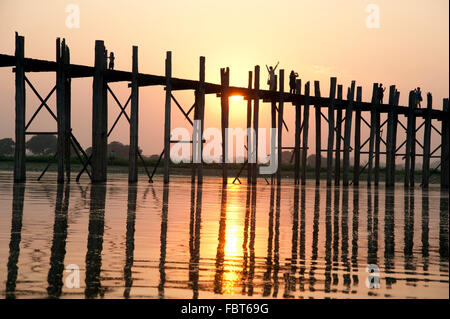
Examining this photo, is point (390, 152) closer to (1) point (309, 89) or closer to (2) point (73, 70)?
(1) point (309, 89)

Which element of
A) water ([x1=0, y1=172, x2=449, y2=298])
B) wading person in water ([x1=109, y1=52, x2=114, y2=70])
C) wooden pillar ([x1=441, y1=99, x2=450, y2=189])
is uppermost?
wading person in water ([x1=109, y1=52, x2=114, y2=70])

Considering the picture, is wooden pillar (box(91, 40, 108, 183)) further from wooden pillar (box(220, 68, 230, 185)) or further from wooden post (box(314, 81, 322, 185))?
wooden post (box(314, 81, 322, 185))

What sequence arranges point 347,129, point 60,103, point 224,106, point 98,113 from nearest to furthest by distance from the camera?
point 60,103 < point 98,113 < point 224,106 < point 347,129

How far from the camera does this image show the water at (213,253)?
19.8 ft

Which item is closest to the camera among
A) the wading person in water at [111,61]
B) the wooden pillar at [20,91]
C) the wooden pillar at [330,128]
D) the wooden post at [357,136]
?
the wooden pillar at [20,91]

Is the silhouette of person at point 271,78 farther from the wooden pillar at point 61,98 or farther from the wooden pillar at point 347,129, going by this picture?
the wooden pillar at point 61,98

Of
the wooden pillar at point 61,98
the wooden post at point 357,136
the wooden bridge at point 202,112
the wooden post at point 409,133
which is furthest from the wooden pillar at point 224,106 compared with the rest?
the wooden post at point 409,133

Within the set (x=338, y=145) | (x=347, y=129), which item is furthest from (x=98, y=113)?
(x=338, y=145)

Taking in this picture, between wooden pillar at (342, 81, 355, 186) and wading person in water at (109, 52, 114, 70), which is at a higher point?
wading person in water at (109, 52, 114, 70)

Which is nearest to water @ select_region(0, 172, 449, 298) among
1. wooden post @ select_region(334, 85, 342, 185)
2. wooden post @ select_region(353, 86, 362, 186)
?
wooden post @ select_region(334, 85, 342, 185)

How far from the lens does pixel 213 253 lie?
317 inches

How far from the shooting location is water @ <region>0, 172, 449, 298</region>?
19.8ft

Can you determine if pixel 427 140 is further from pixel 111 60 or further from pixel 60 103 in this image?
pixel 60 103
